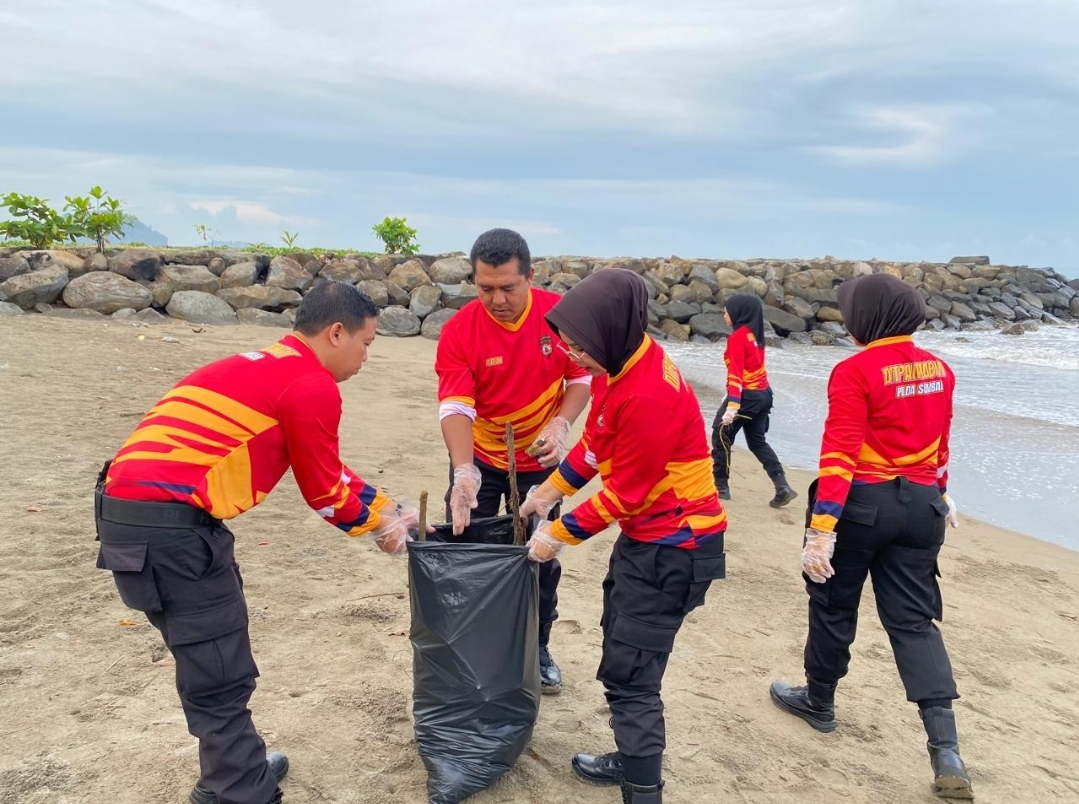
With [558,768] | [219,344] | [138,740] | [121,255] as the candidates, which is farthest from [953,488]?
[121,255]

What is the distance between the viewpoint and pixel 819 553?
3.12 m

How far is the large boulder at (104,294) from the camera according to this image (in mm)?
12797

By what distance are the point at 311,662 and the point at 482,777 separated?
115cm

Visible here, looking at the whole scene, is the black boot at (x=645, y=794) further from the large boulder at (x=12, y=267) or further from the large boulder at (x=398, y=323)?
the large boulder at (x=12, y=267)

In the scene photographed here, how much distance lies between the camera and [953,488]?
7973 millimetres

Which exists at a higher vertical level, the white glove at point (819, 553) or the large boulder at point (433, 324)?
the white glove at point (819, 553)

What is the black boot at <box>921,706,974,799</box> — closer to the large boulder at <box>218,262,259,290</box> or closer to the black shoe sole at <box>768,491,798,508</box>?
the black shoe sole at <box>768,491,798,508</box>

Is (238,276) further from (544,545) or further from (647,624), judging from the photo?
(647,624)

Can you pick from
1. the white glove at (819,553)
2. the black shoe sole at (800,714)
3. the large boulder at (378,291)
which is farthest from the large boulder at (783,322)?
the white glove at (819,553)

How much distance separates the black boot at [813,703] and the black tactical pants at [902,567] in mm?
398

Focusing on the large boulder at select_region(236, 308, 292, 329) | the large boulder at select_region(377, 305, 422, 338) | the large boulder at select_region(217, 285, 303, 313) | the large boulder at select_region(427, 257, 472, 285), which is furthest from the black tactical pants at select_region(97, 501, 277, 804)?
the large boulder at select_region(427, 257, 472, 285)

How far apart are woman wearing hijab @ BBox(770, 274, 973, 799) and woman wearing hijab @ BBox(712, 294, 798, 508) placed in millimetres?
3494

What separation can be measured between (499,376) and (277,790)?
1.74 meters

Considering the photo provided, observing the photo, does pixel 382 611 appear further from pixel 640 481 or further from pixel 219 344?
pixel 219 344
